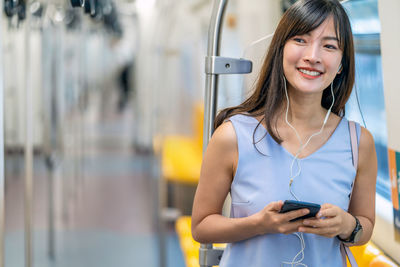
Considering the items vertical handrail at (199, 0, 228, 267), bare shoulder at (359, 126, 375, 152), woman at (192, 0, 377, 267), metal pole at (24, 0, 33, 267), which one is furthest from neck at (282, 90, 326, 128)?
metal pole at (24, 0, 33, 267)

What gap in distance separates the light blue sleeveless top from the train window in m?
0.49

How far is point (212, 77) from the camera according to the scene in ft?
5.92

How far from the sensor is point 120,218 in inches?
239

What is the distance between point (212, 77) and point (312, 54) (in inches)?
16.3

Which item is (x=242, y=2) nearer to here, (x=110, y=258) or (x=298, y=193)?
(x=110, y=258)

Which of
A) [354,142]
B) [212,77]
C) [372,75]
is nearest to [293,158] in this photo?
[354,142]

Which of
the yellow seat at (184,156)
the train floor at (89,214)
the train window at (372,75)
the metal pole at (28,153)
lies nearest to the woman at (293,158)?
the train window at (372,75)

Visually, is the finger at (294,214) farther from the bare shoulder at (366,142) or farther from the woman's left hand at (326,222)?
the bare shoulder at (366,142)

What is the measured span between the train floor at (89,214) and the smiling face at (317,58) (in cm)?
332

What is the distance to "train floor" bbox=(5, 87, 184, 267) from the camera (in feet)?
15.6

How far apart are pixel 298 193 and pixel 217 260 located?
48cm

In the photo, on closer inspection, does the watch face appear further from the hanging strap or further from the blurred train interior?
the blurred train interior

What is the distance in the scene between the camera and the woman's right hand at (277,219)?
1.36 meters

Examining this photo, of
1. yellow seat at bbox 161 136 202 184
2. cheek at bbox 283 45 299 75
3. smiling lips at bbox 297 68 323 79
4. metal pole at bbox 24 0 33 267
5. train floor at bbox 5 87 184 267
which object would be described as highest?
cheek at bbox 283 45 299 75
